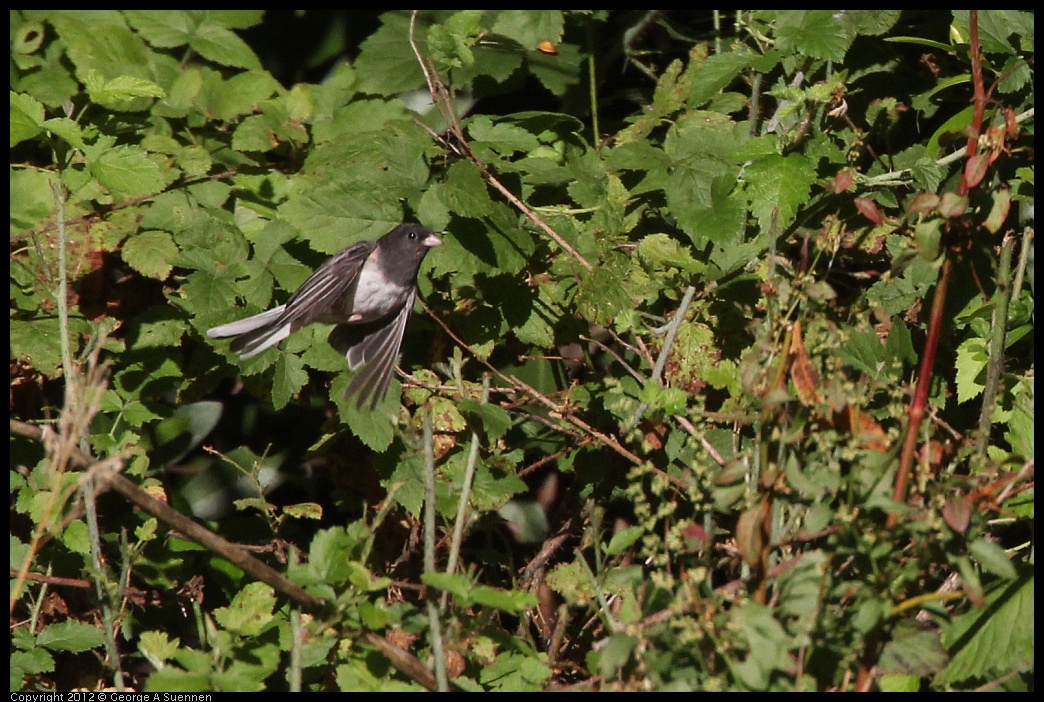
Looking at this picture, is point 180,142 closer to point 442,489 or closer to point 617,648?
point 442,489

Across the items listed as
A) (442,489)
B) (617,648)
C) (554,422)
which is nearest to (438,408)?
(554,422)

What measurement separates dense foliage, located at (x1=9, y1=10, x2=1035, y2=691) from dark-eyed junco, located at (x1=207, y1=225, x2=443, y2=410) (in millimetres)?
49

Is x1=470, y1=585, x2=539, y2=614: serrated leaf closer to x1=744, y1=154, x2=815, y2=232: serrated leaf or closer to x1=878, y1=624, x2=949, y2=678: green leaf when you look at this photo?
x1=878, y1=624, x2=949, y2=678: green leaf

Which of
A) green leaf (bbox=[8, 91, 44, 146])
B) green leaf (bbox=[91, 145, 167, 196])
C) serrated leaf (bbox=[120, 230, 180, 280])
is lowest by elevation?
serrated leaf (bbox=[120, 230, 180, 280])

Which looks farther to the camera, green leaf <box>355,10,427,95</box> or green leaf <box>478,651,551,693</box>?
green leaf <box>355,10,427,95</box>

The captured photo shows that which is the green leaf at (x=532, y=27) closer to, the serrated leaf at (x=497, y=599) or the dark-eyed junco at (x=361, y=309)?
the dark-eyed junco at (x=361, y=309)

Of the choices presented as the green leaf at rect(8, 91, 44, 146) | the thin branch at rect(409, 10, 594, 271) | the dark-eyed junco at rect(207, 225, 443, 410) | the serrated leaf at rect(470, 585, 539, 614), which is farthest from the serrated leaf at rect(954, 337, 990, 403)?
the green leaf at rect(8, 91, 44, 146)

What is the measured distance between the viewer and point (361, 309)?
287 centimetres

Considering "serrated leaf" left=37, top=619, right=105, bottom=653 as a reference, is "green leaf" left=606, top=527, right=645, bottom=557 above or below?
above

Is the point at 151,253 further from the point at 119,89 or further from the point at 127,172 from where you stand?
the point at 119,89

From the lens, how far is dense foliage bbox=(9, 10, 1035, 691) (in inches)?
64.2

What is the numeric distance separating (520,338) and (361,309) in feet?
1.70

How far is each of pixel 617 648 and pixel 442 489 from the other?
2.51 ft

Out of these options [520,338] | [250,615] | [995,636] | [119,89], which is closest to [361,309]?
[520,338]
